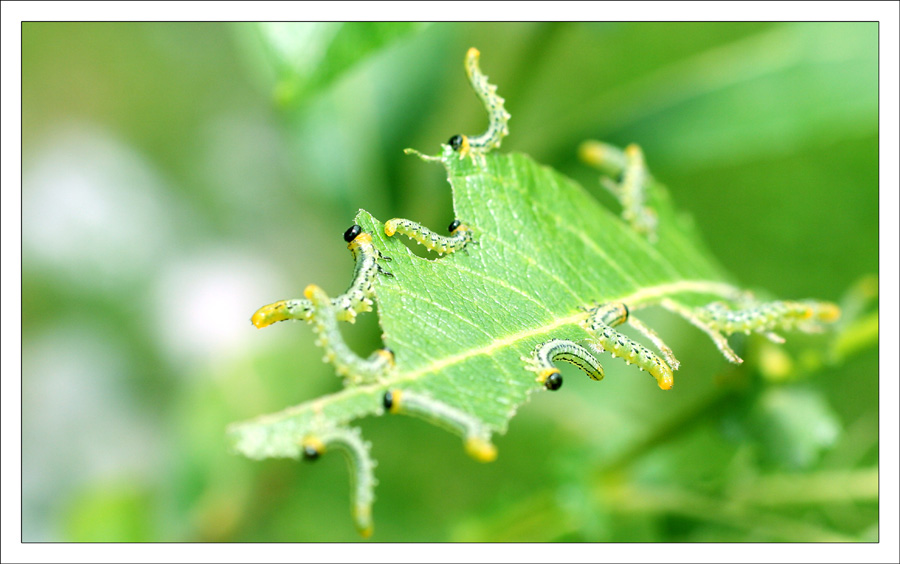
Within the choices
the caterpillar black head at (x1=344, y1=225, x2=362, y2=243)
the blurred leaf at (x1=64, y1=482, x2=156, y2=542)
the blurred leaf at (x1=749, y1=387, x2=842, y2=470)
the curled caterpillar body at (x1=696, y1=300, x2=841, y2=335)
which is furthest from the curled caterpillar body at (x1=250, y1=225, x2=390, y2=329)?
the blurred leaf at (x1=64, y1=482, x2=156, y2=542)

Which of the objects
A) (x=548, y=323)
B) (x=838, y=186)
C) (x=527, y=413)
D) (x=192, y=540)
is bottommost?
(x=548, y=323)

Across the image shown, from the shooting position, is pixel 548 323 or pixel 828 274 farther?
pixel 828 274

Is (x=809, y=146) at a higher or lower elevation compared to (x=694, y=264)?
higher

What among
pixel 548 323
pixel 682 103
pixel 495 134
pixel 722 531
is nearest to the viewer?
pixel 548 323

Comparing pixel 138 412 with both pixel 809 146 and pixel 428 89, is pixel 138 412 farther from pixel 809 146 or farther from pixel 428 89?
pixel 809 146

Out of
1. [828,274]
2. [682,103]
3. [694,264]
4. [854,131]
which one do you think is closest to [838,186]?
[828,274]

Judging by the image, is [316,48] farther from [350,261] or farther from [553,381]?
[350,261]
